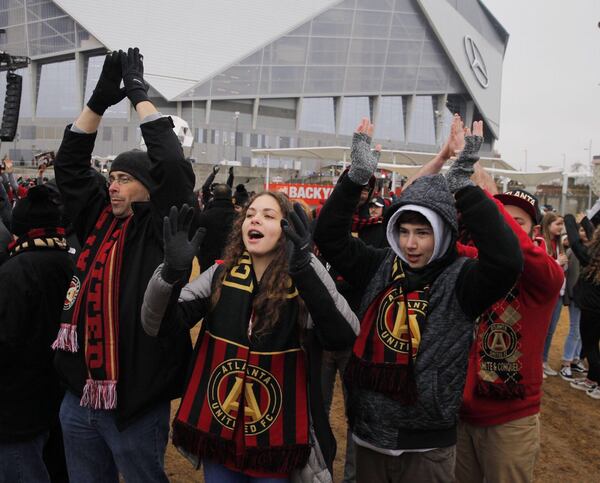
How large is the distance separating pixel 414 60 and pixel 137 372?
55.7m

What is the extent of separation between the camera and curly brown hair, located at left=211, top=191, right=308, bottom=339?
6.43ft

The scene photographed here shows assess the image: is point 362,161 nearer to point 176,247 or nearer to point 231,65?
point 176,247

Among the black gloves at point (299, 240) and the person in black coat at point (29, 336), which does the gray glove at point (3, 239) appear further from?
the black gloves at point (299, 240)

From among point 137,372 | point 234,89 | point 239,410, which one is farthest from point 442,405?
point 234,89

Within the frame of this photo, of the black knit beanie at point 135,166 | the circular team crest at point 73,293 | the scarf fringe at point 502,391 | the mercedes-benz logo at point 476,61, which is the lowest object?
the scarf fringe at point 502,391

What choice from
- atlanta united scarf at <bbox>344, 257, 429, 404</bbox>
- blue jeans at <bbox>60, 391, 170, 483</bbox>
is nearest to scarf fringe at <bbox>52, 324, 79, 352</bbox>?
blue jeans at <bbox>60, 391, 170, 483</bbox>

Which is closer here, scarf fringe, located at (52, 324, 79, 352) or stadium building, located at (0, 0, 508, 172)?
scarf fringe, located at (52, 324, 79, 352)

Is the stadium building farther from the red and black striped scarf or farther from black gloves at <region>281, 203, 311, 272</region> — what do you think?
black gloves at <region>281, 203, 311, 272</region>

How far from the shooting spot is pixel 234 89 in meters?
46.2

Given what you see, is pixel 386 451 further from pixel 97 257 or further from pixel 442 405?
pixel 97 257

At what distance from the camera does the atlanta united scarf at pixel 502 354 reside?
236cm

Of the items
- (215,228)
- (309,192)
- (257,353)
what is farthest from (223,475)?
(309,192)

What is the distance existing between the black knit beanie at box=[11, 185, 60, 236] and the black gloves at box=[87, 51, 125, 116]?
1.77 ft

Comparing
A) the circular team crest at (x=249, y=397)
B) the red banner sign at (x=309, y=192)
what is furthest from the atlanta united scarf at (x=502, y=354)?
the red banner sign at (x=309, y=192)
